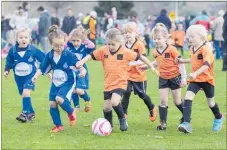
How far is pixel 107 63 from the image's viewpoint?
30.8 feet

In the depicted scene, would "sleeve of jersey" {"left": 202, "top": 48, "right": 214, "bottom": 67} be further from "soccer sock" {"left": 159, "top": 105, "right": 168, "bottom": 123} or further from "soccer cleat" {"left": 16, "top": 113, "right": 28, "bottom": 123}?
"soccer cleat" {"left": 16, "top": 113, "right": 28, "bottom": 123}

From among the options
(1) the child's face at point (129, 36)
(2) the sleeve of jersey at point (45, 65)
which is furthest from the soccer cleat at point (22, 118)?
(1) the child's face at point (129, 36)

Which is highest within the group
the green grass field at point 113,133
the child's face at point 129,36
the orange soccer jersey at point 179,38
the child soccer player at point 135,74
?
the orange soccer jersey at point 179,38

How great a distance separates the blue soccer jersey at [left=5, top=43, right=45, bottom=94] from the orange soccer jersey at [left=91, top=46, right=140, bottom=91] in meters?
1.44

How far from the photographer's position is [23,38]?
10.3 meters

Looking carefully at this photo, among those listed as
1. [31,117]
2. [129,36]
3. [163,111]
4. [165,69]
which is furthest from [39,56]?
[163,111]

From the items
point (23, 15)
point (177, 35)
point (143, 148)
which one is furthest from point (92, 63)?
point (143, 148)

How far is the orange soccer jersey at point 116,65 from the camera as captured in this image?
9.34 meters

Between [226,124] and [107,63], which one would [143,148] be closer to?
[107,63]

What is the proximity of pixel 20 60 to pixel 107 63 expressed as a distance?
1.75 m

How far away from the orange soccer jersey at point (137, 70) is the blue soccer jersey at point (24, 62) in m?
1.51

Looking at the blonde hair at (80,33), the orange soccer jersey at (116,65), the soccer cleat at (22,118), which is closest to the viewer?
the orange soccer jersey at (116,65)

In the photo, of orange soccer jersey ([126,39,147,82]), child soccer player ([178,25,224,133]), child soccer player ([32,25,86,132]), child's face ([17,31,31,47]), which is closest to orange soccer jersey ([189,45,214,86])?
child soccer player ([178,25,224,133])

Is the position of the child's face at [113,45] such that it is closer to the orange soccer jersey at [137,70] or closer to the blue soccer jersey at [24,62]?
the orange soccer jersey at [137,70]
